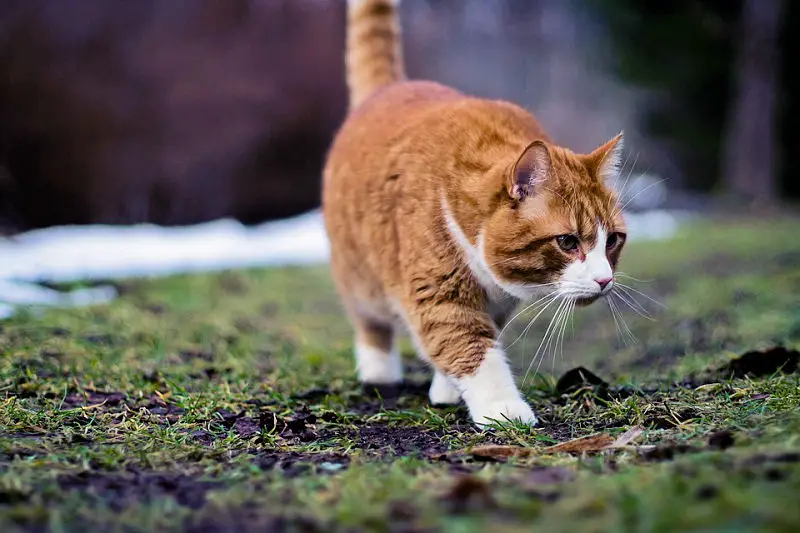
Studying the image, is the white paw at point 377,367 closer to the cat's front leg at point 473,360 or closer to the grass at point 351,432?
the grass at point 351,432

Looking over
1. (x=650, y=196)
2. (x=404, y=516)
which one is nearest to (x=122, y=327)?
(x=404, y=516)

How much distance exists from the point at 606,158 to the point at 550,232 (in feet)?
1.40

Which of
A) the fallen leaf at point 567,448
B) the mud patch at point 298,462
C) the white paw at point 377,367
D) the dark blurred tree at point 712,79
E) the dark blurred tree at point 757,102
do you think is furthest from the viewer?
the dark blurred tree at point 712,79

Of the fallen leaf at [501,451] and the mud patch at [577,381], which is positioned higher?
the mud patch at [577,381]

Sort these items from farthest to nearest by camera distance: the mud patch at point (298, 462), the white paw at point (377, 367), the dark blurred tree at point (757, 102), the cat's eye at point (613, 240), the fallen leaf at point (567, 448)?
the dark blurred tree at point (757, 102) < the white paw at point (377, 367) < the cat's eye at point (613, 240) < the fallen leaf at point (567, 448) < the mud patch at point (298, 462)

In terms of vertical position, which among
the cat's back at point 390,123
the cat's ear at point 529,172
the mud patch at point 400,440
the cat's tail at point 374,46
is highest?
the cat's tail at point 374,46

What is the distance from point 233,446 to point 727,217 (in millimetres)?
9623

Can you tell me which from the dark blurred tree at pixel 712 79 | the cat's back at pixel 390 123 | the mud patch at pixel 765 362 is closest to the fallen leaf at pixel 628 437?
the mud patch at pixel 765 362

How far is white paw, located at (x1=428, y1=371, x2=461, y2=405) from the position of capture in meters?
3.15

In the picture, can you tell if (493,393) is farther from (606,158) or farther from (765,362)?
(765,362)

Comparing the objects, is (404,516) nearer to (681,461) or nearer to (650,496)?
(650,496)

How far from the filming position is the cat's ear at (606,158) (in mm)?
2957

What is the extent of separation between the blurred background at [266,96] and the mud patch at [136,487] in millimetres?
4872

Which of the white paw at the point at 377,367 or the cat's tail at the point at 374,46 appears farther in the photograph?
the cat's tail at the point at 374,46
